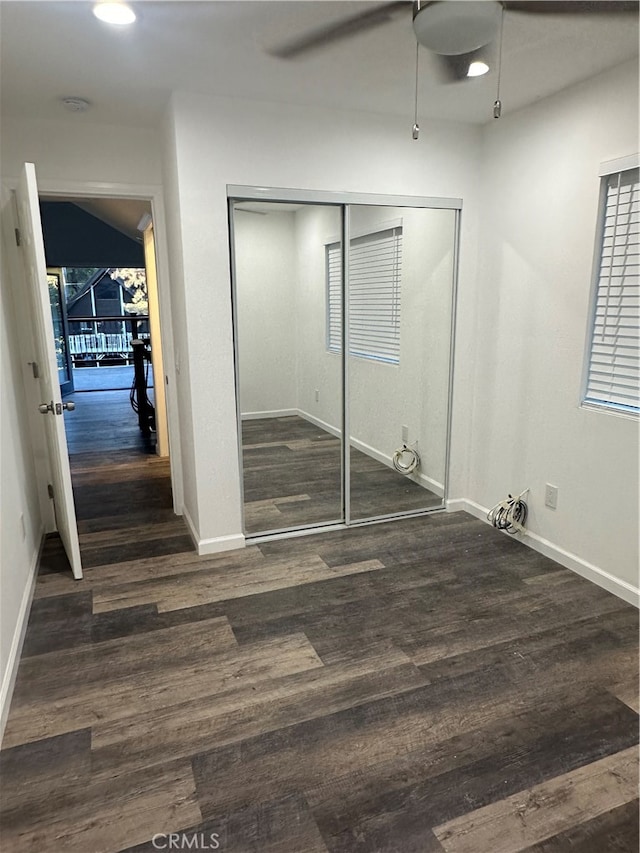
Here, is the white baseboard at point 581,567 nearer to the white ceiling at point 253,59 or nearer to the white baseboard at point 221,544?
the white baseboard at point 221,544

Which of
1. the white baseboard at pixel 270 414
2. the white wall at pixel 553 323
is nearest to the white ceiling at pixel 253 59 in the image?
the white wall at pixel 553 323

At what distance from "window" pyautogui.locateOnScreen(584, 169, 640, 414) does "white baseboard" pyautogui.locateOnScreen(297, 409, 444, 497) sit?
1352 mm

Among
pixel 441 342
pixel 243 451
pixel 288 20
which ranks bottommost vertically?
pixel 243 451

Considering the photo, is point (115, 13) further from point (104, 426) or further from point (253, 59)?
point (104, 426)

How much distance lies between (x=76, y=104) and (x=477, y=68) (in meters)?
2.02

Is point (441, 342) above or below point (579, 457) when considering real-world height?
above

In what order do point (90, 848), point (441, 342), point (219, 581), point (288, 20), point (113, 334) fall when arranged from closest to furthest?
point (90, 848)
point (288, 20)
point (219, 581)
point (441, 342)
point (113, 334)

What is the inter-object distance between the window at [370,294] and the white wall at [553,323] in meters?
0.56

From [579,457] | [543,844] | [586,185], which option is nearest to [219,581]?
[543,844]

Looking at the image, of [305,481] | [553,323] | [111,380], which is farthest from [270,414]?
[111,380]

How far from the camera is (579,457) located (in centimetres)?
285

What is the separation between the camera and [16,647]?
7.35 feet

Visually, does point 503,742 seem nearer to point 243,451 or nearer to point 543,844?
point 543,844

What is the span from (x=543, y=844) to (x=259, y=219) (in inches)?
116
